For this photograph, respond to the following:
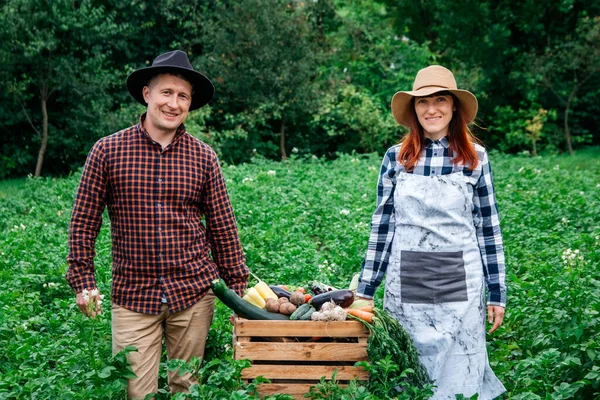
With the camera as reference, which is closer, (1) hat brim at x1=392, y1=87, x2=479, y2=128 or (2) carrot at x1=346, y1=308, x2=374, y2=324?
(2) carrot at x1=346, y1=308, x2=374, y2=324

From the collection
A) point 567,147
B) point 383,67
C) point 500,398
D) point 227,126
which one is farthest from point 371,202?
point 567,147

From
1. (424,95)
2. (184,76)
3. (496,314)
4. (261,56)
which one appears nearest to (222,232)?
(184,76)

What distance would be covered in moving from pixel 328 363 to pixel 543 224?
5.27m

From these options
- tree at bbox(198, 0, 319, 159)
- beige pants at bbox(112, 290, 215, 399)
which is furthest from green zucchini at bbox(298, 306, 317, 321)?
tree at bbox(198, 0, 319, 159)

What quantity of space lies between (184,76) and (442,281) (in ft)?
5.56

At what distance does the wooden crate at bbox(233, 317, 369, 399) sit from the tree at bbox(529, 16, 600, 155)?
20196mm

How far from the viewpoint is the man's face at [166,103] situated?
346 centimetres

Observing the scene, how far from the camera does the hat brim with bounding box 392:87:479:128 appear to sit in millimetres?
3492

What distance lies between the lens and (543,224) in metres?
7.95

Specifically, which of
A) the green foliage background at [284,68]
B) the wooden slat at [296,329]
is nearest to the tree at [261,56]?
the green foliage background at [284,68]

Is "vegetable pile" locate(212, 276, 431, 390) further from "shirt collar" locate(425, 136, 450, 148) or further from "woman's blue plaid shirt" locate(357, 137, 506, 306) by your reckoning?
"shirt collar" locate(425, 136, 450, 148)

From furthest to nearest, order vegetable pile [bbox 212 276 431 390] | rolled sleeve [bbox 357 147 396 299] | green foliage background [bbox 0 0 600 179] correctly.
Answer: green foliage background [bbox 0 0 600 179] < rolled sleeve [bbox 357 147 396 299] < vegetable pile [bbox 212 276 431 390]

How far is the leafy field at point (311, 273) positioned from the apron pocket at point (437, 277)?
57cm

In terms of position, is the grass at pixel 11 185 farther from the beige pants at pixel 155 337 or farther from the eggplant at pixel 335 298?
the eggplant at pixel 335 298
